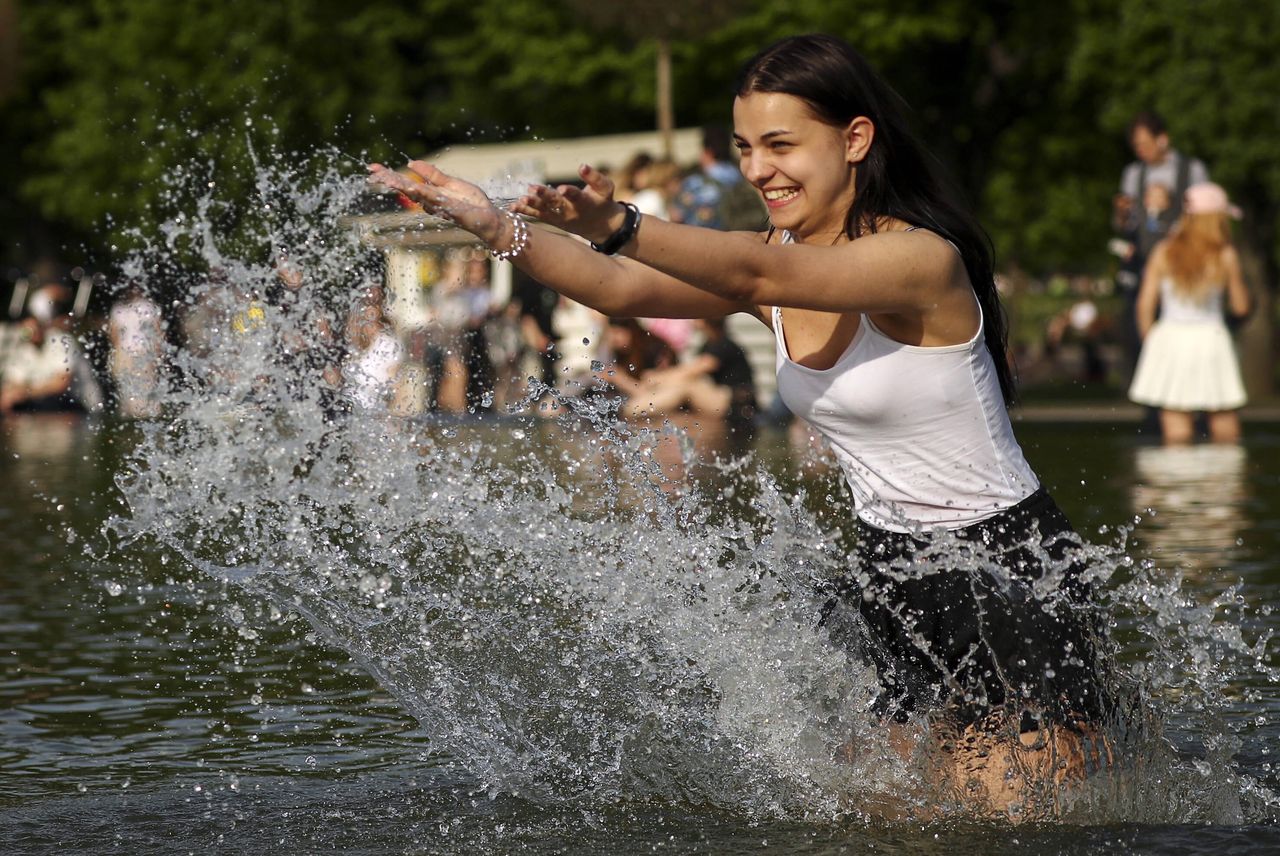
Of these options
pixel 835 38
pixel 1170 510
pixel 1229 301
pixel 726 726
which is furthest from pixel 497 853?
pixel 1229 301

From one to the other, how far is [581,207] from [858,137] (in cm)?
84

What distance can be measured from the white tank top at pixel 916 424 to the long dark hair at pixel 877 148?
0.19m

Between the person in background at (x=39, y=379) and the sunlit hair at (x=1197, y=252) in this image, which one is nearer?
the sunlit hair at (x=1197, y=252)

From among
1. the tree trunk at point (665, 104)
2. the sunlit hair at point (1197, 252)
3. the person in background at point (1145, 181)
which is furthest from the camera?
the tree trunk at point (665, 104)

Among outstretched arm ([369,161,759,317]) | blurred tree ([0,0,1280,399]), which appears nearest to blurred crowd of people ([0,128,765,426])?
outstretched arm ([369,161,759,317])

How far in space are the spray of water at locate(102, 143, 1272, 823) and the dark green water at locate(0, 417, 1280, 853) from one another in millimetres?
140

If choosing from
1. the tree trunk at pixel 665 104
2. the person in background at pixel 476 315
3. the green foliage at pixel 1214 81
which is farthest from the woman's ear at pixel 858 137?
the green foliage at pixel 1214 81

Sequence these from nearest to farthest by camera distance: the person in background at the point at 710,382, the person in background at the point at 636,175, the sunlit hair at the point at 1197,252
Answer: the person in background at the point at 710,382
the sunlit hair at the point at 1197,252
the person in background at the point at 636,175

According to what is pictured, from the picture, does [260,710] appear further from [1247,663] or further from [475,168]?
[475,168]

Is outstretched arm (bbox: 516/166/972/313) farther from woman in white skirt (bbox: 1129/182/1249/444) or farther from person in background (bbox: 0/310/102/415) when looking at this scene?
person in background (bbox: 0/310/102/415)

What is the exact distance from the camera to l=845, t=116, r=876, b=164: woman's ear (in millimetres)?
4438

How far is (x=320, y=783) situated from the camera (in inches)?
211

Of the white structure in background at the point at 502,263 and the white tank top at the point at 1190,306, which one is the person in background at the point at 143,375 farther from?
the white tank top at the point at 1190,306

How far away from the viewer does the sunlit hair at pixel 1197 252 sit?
1571cm
